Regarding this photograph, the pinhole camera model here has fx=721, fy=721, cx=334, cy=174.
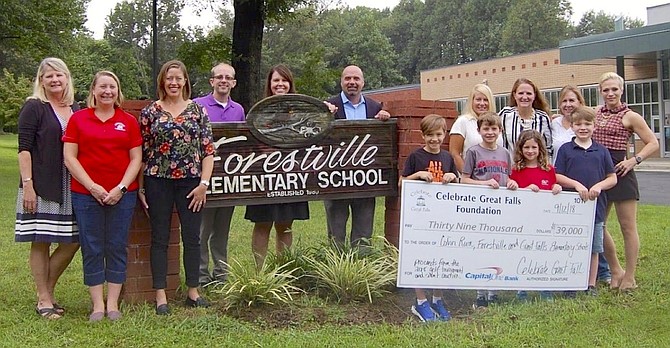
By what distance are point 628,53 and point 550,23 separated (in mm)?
48796

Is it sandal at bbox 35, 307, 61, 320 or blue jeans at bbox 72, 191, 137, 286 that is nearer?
blue jeans at bbox 72, 191, 137, 286

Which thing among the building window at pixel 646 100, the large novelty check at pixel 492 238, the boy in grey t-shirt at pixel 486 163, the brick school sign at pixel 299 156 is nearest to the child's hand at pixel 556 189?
the large novelty check at pixel 492 238

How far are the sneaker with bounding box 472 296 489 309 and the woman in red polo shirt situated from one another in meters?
2.68

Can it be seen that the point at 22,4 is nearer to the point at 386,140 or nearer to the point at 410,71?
the point at 386,140

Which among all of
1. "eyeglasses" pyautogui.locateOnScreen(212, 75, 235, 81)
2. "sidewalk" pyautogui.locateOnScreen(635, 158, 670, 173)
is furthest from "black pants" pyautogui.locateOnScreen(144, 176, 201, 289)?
"sidewalk" pyautogui.locateOnScreen(635, 158, 670, 173)

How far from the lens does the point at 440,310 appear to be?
5340mm

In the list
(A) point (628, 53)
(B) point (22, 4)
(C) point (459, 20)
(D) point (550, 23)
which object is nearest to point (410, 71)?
(C) point (459, 20)

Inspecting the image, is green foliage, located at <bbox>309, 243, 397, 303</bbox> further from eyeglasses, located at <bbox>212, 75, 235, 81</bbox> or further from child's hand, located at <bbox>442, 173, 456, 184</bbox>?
eyeglasses, located at <bbox>212, 75, 235, 81</bbox>

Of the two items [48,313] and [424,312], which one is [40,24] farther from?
[424,312]

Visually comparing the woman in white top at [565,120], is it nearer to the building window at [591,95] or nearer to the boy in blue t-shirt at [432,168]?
the boy in blue t-shirt at [432,168]

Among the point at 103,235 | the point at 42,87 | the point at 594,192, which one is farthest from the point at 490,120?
the point at 42,87

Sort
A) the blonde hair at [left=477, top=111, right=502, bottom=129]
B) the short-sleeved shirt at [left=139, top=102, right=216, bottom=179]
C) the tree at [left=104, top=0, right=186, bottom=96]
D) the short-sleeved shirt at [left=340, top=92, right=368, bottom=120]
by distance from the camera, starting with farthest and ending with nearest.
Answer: the tree at [left=104, top=0, right=186, bottom=96] < the short-sleeved shirt at [left=340, top=92, right=368, bottom=120] < the blonde hair at [left=477, top=111, right=502, bottom=129] < the short-sleeved shirt at [left=139, top=102, right=216, bottom=179]

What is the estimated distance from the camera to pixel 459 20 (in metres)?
87.2

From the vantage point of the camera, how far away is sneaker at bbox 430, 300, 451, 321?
524 centimetres
